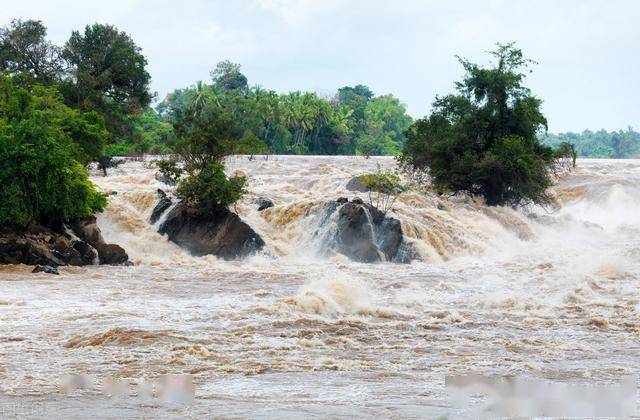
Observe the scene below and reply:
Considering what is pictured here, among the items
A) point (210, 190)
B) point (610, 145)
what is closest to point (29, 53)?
point (210, 190)

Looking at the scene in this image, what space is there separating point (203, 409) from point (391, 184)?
17.2m

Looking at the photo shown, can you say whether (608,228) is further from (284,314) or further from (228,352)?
(228,352)

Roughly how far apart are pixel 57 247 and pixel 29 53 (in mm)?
22609

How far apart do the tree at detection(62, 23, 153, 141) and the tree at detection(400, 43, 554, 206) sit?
48.2 ft

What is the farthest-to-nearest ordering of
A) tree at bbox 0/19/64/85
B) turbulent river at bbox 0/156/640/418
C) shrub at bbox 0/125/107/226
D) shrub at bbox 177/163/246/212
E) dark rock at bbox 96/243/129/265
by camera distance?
tree at bbox 0/19/64/85
shrub at bbox 177/163/246/212
dark rock at bbox 96/243/129/265
shrub at bbox 0/125/107/226
turbulent river at bbox 0/156/640/418

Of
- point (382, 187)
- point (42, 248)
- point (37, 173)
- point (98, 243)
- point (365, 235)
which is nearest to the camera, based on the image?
point (42, 248)

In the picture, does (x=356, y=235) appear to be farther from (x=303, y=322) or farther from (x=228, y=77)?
(x=228, y=77)

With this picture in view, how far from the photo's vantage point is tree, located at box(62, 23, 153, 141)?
39156 mm

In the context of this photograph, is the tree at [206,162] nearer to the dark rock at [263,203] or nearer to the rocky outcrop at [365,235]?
the dark rock at [263,203]

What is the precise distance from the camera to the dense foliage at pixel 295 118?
216 feet

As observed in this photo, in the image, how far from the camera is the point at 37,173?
19.0 meters

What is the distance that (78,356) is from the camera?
10.2m

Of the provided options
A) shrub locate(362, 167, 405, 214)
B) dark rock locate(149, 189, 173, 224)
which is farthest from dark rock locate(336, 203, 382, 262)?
dark rock locate(149, 189, 173, 224)

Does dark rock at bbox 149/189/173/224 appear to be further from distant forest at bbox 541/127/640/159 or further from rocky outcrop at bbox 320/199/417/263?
distant forest at bbox 541/127/640/159
